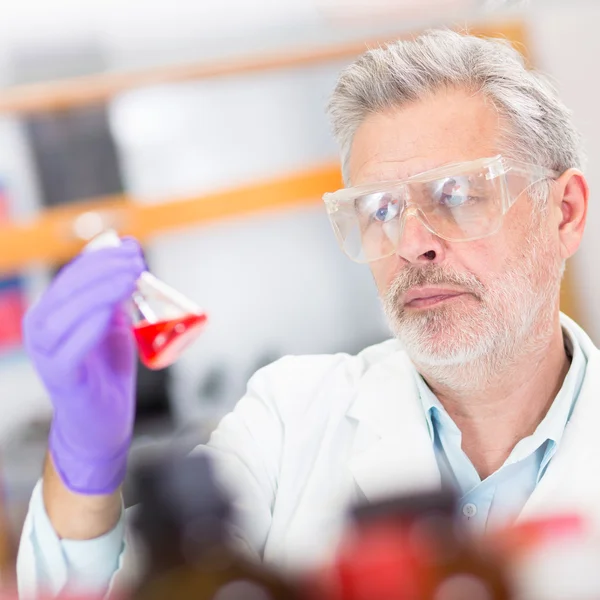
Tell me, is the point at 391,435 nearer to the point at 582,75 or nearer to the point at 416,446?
the point at 416,446

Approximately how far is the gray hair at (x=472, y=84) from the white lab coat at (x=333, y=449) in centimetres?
26

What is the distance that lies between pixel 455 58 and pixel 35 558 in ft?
2.47

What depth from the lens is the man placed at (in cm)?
84

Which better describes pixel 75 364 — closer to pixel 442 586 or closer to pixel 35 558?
pixel 35 558

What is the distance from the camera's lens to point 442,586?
46 centimetres

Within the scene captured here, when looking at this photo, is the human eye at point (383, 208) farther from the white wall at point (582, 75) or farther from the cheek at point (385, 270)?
the white wall at point (582, 75)

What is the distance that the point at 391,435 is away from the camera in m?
0.91

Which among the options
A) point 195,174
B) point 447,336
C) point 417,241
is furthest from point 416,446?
point 195,174

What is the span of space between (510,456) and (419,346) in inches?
6.7

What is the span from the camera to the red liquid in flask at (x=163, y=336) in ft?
3.03

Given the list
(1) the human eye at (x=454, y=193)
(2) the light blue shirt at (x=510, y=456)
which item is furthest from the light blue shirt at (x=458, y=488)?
(1) the human eye at (x=454, y=193)

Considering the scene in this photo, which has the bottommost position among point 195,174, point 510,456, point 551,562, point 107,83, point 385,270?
point 510,456

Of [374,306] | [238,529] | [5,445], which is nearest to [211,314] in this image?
[374,306]

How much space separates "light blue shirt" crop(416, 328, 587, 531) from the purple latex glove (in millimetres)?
389
